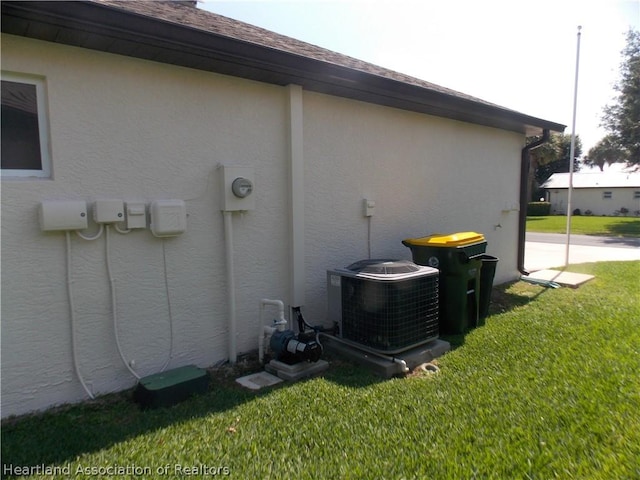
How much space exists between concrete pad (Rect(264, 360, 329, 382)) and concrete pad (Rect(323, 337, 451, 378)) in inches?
14.3

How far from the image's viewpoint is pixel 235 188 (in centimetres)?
395

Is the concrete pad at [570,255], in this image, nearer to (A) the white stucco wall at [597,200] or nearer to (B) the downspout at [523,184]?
(B) the downspout at [523,184]

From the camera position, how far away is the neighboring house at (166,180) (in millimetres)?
3008

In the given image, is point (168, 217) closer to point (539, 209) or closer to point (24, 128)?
point (24, 128)

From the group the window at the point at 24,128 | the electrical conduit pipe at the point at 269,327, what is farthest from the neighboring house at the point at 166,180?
the electrical conduit pipe at the point at 269,327

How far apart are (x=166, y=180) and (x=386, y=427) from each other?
275 centimetres

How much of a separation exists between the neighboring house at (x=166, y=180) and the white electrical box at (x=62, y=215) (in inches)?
3.3

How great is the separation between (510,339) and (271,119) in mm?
3710

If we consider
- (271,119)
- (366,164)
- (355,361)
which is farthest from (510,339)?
(271,119)

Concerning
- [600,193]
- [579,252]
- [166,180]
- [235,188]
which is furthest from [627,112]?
[166,180]

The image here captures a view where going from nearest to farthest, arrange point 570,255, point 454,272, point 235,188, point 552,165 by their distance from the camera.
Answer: point 235,188, point 454,272, point 570,255, point 552,165

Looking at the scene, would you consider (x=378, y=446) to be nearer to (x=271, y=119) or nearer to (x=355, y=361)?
(x=355, y=361)

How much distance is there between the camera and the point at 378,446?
265 cm

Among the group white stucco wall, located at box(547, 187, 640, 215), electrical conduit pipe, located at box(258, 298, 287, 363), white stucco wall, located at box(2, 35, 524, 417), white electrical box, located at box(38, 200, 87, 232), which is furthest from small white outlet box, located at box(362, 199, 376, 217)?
white stucco wall, located at box(547, 187, 640, 215)
